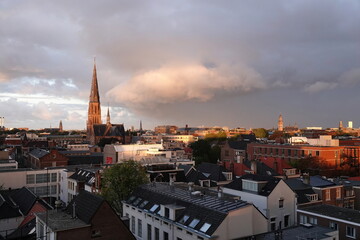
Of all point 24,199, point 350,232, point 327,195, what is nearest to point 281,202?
point 350,232

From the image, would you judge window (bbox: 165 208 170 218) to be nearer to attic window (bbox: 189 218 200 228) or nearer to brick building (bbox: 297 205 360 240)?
attic window (bbox: 189 218 200 228)

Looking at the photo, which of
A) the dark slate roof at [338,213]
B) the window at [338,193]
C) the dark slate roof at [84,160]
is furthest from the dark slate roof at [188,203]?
the dark slate roof at [84,160]

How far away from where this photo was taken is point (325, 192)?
47031 mm

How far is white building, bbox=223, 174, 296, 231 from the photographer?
37.0 meters

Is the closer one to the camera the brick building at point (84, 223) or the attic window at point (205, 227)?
the brick building at point (84, 223)

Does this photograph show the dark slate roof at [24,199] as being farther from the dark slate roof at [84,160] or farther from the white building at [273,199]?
the dark slate roof at [84,160]

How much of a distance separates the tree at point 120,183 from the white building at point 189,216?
4268 millimetres

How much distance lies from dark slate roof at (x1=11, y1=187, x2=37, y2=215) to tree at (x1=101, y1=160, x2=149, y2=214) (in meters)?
11.0

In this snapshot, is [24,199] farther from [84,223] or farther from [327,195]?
[327,195]

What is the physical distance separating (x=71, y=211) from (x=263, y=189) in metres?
23.2

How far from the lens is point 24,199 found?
46000mm

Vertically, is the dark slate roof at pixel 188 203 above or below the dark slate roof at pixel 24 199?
above

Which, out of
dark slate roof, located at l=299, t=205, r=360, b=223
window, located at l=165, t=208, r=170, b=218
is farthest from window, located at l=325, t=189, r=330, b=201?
window, located at l=165, t=208, r=170, b=218

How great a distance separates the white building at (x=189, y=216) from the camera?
1004 inches
